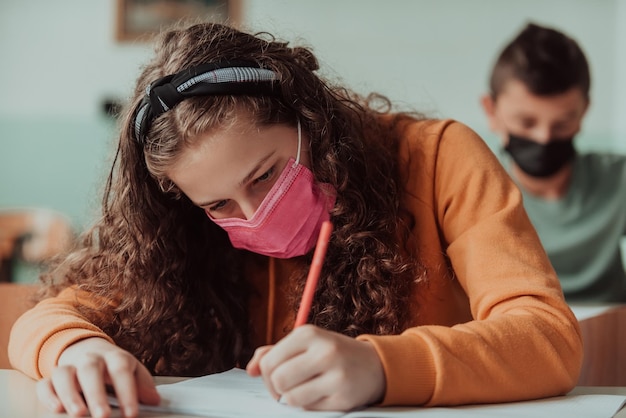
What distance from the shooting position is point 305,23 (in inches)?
154

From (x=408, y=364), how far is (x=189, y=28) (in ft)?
1.77

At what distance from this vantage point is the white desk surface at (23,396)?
0.76m

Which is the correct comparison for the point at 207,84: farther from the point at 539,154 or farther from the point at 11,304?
the point at 539,154

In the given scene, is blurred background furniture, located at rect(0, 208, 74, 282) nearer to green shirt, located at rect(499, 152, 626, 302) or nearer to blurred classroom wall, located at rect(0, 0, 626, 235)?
blurred classroom wall, located at rect(0, 0, 626, 235)

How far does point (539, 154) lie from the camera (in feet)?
8.96

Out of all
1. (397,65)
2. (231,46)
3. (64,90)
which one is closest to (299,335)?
(231,46)

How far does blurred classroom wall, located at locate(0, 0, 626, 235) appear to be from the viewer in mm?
3605

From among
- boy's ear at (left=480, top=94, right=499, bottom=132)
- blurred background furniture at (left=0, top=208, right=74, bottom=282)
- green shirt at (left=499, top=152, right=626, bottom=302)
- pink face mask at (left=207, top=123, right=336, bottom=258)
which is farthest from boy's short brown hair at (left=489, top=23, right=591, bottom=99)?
blurred background furniture at (left=0, top=208, right=74, bottom=282)

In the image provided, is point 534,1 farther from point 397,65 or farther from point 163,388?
point 163,388

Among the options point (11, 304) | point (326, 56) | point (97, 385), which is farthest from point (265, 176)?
point (326, 56)

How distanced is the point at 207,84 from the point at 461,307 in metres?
0.46

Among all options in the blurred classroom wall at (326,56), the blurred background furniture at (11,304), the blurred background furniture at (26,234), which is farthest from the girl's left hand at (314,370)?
the blurred background furniture at (26,234)

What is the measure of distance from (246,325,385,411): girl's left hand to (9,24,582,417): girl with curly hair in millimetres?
45

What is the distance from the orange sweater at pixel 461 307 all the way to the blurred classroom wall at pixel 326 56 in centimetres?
231
